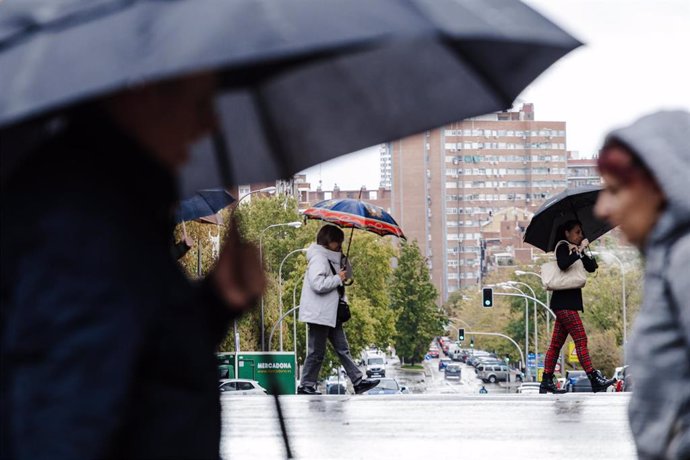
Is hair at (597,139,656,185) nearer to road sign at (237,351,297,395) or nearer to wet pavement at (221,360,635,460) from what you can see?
road sign at (237,351,297,395)

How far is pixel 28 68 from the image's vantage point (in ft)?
7.83

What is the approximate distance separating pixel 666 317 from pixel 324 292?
29.9 feet

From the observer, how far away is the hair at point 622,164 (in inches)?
124

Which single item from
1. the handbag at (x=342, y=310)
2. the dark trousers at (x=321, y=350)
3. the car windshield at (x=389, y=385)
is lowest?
the car windshield at (x=389, y=385)

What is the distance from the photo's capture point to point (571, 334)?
12.3m

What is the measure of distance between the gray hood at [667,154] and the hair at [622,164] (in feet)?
0.15

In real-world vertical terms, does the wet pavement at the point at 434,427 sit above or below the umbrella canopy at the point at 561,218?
below

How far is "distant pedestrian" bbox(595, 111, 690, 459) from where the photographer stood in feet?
9.64

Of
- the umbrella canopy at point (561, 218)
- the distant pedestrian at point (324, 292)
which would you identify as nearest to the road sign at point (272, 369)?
the distant pedestrian at point (324, 292)

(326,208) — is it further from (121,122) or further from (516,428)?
(121,122)

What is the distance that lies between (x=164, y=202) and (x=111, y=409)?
19.4 inches

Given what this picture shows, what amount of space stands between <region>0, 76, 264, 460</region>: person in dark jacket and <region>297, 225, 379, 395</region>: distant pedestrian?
921 cm

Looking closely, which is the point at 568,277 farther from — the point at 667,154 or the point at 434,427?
the point at 667,154

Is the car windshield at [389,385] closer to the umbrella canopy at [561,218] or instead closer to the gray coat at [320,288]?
the umbrella canopy at [561,218]
